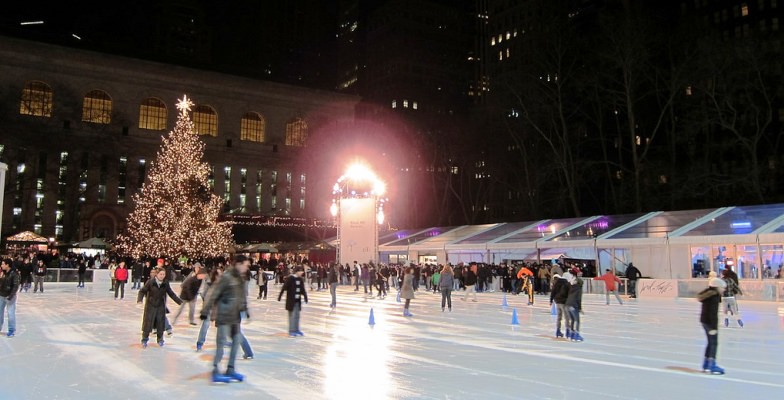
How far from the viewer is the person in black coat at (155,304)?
10.4 metres

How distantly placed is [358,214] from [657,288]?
13.8 metres

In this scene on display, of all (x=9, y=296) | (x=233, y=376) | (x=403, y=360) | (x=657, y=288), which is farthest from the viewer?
(x=657, y=288)

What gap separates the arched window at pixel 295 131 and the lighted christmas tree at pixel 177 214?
3950cm

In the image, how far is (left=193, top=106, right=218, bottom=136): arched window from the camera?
238 feet

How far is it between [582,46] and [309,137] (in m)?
31.7

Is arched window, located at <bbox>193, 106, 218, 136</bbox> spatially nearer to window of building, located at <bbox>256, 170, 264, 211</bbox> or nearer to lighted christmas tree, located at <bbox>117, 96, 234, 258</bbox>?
window of building, located at <bbox>256, 170, 264, 211</bbox>

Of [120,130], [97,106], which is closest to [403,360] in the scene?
[120,130]

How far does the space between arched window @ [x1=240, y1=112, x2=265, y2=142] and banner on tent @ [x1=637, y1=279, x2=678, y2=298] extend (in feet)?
190

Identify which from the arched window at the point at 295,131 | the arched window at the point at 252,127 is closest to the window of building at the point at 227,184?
the arched window at the point at 252,127

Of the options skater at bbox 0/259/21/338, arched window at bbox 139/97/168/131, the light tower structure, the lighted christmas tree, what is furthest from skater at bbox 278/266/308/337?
arched window at bbox 139/97/168/131

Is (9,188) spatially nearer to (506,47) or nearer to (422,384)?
(422,384)

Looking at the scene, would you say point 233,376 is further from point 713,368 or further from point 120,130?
point 120,130

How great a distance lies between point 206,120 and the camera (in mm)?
73188

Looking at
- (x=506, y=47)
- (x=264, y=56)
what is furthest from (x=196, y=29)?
(x=506, y=47)
